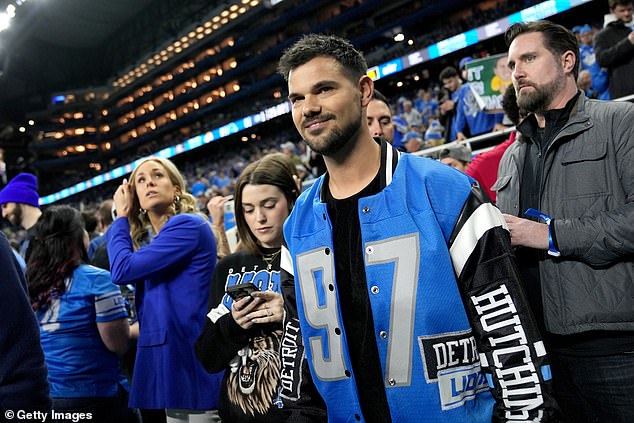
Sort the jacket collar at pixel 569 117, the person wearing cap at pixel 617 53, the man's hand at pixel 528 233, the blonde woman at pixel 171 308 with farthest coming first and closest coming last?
the person wearing cap at pixel 617 53
the blonde woman at pixel 171 308
the jacket collar at pixel 569 117
the man's hand at pixel 528 233

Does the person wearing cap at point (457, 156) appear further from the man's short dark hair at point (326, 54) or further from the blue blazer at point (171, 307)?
the man's short dark hair at point (326, 54)

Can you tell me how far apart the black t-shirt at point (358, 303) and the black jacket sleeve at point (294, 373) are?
0.19m

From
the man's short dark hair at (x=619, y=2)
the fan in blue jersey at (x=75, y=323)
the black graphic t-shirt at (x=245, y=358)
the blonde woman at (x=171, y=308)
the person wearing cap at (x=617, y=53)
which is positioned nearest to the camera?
the black graphic t-shirt at (x=245, y=358)

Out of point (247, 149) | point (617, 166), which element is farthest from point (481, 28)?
point (617, 166)

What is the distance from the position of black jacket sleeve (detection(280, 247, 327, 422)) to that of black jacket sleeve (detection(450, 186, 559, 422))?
542 millimetres

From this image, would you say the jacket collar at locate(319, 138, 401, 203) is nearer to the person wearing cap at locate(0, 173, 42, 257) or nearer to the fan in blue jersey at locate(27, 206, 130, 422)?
the fan in blue jersey at locate(27, 206, 130, 422)

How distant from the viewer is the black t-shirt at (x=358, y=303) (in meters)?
1.46

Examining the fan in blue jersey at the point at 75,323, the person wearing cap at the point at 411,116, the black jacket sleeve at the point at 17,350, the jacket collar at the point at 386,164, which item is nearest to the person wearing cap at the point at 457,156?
the jacket collar at the point at 386,164

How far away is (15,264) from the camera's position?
5.28ft

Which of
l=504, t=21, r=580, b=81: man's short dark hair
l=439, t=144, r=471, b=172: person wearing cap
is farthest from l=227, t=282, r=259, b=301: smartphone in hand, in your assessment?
l=439, t=144, r=471, b=172: person wearing cap

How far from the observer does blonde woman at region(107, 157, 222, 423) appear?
241cm

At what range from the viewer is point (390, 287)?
54.9 inches

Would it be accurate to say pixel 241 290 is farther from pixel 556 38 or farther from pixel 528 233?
pixel 556 38

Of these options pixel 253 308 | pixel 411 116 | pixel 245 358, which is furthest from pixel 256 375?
pixel 411 116
